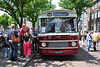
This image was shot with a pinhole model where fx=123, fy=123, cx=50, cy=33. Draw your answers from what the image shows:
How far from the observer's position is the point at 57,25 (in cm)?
712

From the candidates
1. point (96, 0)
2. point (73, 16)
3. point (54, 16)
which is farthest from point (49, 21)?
point (96, 0)

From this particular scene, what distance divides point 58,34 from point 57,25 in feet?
2.18

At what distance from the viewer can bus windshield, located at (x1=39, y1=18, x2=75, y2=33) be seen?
706 cm

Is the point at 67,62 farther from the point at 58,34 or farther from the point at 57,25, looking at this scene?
the point at 57,25

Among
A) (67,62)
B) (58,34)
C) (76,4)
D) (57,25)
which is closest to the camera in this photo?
(67,62)

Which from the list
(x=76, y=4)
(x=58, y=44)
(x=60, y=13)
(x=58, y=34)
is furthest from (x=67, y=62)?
(x=76, y=4)

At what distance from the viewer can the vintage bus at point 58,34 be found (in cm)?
670

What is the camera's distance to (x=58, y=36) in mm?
6660

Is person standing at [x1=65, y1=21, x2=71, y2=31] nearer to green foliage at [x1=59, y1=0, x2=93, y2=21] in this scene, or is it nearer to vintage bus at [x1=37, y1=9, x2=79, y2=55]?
vintage bus at [x1=37, y1=9, x2=79, y2=55]

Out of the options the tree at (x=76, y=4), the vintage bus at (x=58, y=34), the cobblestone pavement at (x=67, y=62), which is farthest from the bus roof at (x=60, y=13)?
the tree at (x=76, y=4)

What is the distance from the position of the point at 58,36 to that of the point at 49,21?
1168mm

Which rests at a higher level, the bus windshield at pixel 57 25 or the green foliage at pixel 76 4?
the green foliage at pixel 76 4

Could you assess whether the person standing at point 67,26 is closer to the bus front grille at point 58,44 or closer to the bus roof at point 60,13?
the bus roof at point 60,13

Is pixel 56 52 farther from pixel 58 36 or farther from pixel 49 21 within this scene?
pixel 49 21
